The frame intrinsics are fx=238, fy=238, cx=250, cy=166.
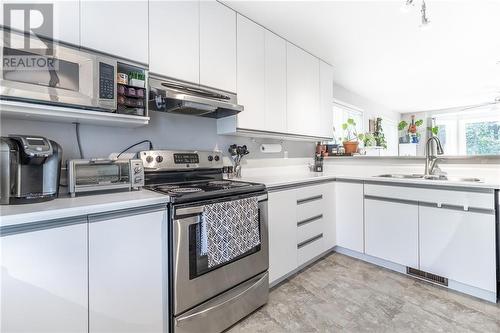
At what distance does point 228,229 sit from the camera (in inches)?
57.6

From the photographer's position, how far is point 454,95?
5180 millimetres

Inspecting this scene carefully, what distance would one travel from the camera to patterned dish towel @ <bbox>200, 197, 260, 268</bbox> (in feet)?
4.50

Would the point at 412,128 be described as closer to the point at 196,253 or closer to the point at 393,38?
the point at 393,38

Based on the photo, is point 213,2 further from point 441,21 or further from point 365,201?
point 365,201

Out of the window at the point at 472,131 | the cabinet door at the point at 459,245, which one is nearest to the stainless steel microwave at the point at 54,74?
Answer: the cabinet door at the point at 459,245

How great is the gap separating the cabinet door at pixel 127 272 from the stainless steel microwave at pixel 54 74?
2.10 feet

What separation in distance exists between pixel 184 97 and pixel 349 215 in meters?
2.10

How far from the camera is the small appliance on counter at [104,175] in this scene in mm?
1297

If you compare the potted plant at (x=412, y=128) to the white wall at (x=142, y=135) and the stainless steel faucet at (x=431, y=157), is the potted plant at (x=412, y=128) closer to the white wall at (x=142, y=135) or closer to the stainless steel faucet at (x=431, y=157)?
the stainless steel faucet at (x=431, y=157)

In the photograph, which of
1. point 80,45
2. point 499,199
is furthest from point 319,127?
point 80,45

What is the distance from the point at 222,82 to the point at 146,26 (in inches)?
25.9

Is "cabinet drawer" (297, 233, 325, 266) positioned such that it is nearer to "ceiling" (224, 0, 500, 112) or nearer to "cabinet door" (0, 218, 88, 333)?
"cabinet door" (0, 218, 88, 333)

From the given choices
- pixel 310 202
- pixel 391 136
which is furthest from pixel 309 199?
pixel 391 136

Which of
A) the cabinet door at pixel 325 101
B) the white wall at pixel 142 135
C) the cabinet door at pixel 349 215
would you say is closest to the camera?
the white wall at pixel 142 135
